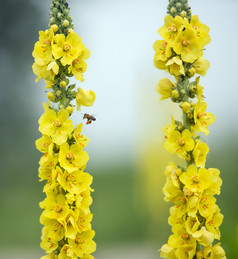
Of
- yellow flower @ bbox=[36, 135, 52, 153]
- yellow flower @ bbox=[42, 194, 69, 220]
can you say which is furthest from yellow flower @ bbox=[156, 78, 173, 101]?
yellow flower @ bbox=[42, 194, 69, 220]

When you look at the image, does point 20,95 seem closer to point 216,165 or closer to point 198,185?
point 216,165

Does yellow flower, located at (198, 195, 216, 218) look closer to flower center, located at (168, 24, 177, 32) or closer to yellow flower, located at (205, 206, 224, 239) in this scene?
yellow flower, located at (205, 206, 224, 239)

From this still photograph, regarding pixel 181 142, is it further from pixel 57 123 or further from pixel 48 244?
pixel 48 244

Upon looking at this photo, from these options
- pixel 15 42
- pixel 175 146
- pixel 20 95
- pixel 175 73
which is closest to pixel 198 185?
pixel 175 146

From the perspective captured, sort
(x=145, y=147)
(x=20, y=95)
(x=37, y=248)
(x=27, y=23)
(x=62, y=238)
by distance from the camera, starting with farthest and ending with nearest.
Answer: (x=27, y=23) → (x=20, y=95) → (x=37, y=248) → (x=145, y=147) → (x=62, y=238)

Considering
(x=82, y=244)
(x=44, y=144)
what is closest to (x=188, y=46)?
(x=44, y=144)

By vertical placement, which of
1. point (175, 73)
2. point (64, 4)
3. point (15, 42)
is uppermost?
point (15, 42)

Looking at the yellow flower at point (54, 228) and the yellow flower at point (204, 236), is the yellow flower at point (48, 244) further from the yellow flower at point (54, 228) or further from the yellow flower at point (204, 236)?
the yellow flower at point (204, 236)
